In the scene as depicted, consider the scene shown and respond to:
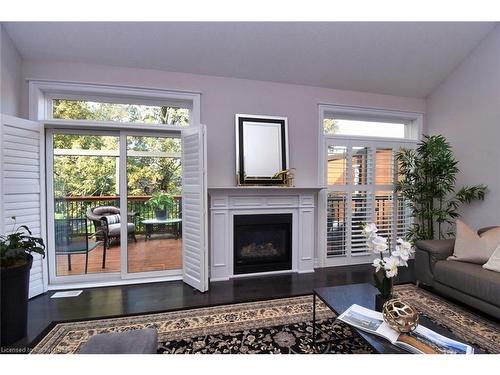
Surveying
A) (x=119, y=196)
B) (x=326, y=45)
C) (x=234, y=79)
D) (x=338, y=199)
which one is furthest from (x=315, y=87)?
(x=119, y=196)

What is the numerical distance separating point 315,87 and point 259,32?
1.26 m

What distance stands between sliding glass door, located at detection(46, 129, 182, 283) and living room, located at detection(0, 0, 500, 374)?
18 millimetres

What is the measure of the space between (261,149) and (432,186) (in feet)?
8.65

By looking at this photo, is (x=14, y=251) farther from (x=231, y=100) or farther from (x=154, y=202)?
(x=231, y=100)

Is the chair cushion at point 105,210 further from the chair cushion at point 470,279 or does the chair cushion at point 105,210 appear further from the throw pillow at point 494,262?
the throw pillow at point 494,262

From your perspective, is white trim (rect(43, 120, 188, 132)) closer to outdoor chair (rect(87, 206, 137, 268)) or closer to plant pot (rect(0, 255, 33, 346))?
outdoor chair (rect(87, 206, 137, 268))

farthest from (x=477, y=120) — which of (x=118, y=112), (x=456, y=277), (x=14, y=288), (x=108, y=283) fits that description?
(x=14, y=288)

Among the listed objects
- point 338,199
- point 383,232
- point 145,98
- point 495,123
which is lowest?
point 383,232

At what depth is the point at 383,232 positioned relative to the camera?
160 inches

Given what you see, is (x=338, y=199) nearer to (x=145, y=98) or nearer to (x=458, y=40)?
(x=458, y=40)

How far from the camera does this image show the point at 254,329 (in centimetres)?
212

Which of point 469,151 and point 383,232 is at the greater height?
point 469,151

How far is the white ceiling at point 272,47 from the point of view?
8.79ft

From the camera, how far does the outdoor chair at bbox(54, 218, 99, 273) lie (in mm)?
3096
